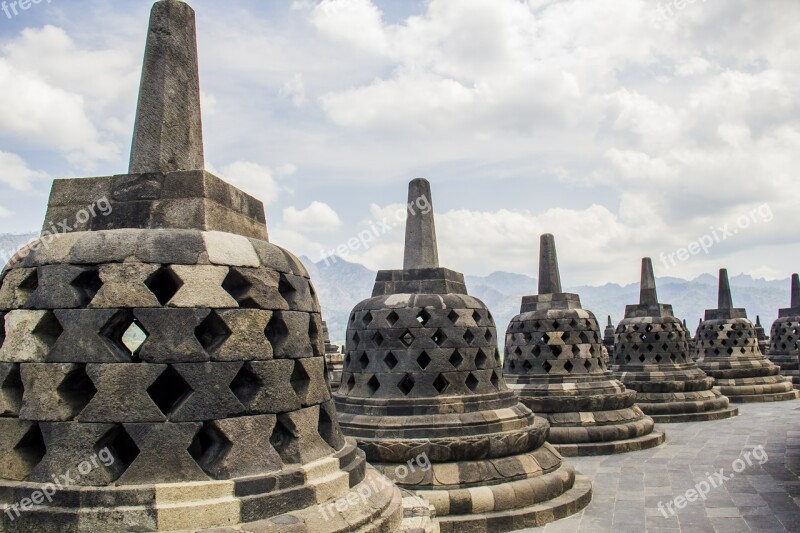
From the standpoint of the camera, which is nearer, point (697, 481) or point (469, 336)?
point (469, 336)

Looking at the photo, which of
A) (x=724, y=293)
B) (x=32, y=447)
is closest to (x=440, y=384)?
(x=32, y=447)

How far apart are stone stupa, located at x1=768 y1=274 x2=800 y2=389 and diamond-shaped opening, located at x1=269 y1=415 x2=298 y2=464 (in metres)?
24.0

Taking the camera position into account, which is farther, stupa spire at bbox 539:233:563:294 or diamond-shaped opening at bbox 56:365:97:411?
stupa spire at bbox 539:233:563:294

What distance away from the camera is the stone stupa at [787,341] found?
23625 mm

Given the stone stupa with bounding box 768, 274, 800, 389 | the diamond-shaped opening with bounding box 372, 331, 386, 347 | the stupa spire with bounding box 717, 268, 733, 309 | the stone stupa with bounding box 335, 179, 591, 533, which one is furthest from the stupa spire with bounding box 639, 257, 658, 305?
the diamond-shaped opening with bounding box 372, 331, 386, 347

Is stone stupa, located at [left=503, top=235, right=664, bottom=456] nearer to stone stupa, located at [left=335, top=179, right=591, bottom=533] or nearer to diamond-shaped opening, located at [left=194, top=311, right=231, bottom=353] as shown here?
stone stupa, located at [left=335, top=179, right=591, bottom=533]

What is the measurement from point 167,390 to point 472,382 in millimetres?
5218

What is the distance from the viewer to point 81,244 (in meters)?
3.83

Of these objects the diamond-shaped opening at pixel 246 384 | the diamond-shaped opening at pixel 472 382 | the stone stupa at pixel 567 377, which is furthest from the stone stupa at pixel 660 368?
the diamond-shaped opening at pixel 246 384

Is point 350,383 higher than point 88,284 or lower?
lower

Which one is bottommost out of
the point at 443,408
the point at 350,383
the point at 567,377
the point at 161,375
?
the point at 443,408

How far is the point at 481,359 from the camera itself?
8.70 m

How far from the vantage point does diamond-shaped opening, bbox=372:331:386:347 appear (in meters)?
8.58

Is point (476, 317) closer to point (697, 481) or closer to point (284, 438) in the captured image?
point (697, 481)
